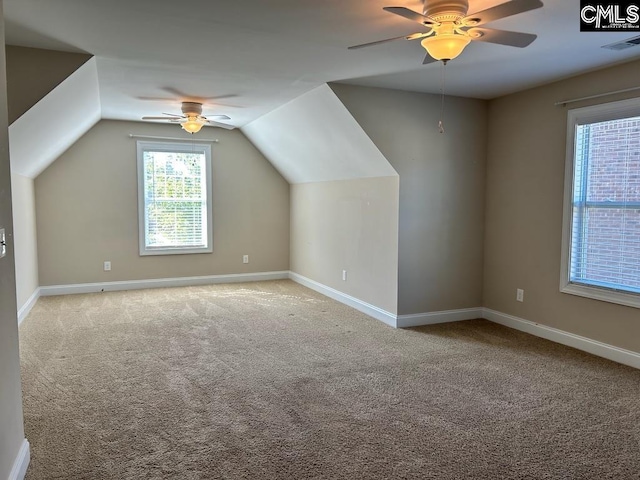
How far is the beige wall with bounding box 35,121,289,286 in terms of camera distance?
5930 mm

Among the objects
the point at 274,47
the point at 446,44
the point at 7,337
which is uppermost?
the point at 274,47

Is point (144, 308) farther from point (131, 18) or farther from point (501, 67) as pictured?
point (501, 67)

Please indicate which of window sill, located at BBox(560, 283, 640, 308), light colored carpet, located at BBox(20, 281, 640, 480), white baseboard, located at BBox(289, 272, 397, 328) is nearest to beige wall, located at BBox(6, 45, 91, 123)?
light colored carpet, located at BBox(20, 281, 640, 480)

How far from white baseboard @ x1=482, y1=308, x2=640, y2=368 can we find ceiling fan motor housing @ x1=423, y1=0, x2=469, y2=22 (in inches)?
119

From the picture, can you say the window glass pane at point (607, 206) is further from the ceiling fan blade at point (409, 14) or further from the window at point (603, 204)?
the ceiling fan blade at point (409, 14)

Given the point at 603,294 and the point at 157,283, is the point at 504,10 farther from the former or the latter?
the point at 157,283

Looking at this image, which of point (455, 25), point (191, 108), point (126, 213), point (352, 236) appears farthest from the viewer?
point (126, 213)

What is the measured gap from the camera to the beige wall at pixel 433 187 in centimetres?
444

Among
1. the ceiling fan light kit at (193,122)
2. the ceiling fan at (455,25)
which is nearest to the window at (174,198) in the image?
the ceiling fan light kit at (193,122)

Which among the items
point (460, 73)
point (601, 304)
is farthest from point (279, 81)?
point (601, 304)

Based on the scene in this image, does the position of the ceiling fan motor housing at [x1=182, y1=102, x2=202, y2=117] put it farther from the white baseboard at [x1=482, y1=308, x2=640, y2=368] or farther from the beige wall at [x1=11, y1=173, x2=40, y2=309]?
the white baseboard at [x1=482, y1=308, x2=640, y2=368]

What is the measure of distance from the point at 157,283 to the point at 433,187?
14.1 feet

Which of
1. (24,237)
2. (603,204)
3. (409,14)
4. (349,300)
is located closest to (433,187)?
(603,204)

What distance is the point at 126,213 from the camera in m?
6.30
